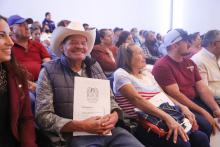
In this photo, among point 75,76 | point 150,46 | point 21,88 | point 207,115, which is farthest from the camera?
point 150,46

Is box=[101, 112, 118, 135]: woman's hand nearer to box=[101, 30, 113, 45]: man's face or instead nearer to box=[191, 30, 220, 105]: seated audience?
box=[191, 30, 220, 105]: seated audience

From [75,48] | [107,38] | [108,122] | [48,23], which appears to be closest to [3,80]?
[75,48]

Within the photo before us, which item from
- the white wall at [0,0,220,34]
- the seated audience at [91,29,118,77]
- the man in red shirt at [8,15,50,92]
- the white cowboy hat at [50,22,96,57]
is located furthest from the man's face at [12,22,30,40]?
the white wall at [0,0,220,34]

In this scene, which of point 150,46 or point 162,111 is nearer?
point 162,111

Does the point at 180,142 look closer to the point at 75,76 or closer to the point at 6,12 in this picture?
the point at 75,76

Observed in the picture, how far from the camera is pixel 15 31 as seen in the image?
3004mm

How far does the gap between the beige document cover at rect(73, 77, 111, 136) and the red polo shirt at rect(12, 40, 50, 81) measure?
1066 millimetres

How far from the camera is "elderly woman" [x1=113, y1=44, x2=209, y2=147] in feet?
6.78

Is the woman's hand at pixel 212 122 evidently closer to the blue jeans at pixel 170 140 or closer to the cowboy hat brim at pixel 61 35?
the blue jeans at pixel 170 140

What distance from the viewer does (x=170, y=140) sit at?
2.04 meters

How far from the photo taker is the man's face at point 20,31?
2961 mm

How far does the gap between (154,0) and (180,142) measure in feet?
34.0

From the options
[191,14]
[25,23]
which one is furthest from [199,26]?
[25,23]

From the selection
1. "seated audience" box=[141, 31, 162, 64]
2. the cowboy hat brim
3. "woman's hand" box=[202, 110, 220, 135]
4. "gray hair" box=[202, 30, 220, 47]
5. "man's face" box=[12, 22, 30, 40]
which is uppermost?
the cowboy hat brim
